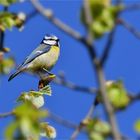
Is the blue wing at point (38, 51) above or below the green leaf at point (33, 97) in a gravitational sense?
above

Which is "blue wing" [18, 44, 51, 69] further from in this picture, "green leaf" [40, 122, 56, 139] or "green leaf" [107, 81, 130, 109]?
"green leaf" [107, 81, 130, 109]

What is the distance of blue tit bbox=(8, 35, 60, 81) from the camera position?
797cm

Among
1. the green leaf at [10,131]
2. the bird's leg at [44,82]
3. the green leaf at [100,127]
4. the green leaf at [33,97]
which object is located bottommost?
the green leaf at [10,131]

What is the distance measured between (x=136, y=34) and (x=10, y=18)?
1298mm

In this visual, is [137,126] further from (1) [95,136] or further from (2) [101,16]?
(2) [101,16]

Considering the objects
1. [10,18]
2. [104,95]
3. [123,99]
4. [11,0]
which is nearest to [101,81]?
[104,95]

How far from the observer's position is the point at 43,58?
30.1ft

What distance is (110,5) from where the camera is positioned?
79.7 inches

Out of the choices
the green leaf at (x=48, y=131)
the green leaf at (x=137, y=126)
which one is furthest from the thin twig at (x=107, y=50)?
the green leaf at (x=48, y=131)

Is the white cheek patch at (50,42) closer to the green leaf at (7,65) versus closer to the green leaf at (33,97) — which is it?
the green leaf at (33,97)

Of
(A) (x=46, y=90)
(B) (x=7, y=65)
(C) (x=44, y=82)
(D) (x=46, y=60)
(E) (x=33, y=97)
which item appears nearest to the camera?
(B) (x=7, y=65)

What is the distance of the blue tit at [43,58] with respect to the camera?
7969mm

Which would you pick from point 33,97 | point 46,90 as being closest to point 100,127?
point 33,97

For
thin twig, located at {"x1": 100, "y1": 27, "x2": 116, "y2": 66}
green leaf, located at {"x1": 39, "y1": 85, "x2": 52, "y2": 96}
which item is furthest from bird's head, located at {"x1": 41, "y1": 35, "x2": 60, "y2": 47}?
thin twig, located at {"x1": 100, "y1": 27, "x2": 116, "y2": 66}
